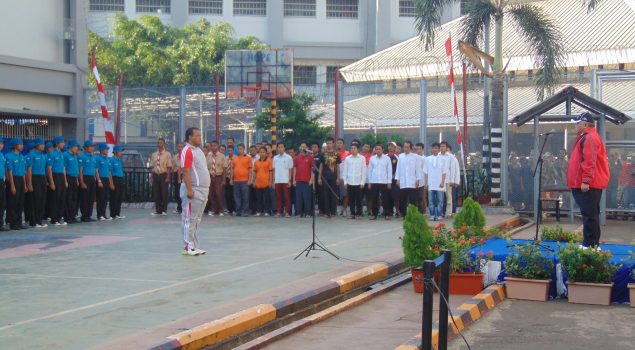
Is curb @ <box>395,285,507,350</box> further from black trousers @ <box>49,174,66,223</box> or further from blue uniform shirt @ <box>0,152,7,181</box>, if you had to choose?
black trousers @ <box>49,174,66,223</box>

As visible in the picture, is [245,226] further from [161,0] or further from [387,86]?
[161,0]

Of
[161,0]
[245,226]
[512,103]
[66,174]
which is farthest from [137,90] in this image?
[161,0]

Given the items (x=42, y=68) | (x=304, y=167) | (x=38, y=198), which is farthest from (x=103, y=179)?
(x=304, y=167)

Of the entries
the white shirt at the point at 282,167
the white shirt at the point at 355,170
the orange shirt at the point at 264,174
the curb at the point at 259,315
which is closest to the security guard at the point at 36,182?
the orange shirt at the point at 264,174

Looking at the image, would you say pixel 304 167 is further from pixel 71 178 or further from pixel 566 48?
pixel 566 48

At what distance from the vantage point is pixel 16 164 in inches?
715

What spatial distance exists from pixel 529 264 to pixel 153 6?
152 ft

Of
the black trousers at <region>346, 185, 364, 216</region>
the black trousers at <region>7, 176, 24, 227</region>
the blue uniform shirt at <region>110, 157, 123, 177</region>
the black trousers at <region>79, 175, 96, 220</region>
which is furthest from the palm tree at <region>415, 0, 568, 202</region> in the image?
the black trousers at <region>7, 176, 24, 227</region>

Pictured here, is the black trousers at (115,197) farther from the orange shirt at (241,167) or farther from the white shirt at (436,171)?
the white shirt at (436,171)

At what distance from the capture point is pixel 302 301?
31.5 ft

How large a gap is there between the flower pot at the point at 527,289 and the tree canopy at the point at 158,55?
35.5m

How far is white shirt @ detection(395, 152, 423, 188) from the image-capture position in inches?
833

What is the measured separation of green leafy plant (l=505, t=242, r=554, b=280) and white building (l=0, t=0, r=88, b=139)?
597 inches

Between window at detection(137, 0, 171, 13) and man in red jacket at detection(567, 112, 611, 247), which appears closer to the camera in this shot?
man in red jacket at detection(567, 112, 611, 247)
